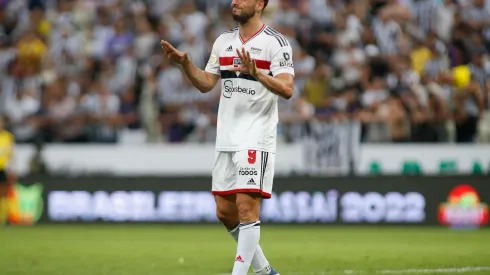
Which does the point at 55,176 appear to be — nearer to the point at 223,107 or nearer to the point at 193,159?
the point at 193,159

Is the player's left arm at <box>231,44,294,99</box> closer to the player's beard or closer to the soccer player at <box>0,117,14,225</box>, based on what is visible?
the player's beard

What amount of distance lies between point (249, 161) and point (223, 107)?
1.88 feet

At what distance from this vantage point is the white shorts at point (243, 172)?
316 inches

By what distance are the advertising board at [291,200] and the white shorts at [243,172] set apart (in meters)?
9.60

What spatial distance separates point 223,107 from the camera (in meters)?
8.31

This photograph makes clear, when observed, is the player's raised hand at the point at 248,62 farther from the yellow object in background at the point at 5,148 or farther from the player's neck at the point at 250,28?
the yellow object in background at the point at 5,148

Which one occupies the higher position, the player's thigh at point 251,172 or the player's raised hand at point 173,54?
the player's raised hand at point 173,54

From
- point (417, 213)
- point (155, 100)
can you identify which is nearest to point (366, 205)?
point (417, 213)

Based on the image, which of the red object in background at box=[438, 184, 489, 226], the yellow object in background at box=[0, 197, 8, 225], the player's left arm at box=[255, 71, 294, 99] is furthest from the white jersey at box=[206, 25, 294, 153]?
the yellow object in background at box=[0, 197, 8, 225]

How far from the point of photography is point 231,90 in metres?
8.26

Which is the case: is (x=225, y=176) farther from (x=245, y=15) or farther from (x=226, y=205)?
(x=245, y=15)

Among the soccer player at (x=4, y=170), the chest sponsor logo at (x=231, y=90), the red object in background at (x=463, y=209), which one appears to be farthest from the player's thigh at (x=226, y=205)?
the soccer player at (x=4, y=170)

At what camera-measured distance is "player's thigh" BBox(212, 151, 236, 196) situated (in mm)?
8234

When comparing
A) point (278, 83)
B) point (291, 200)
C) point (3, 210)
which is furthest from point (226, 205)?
point (3, 210)
